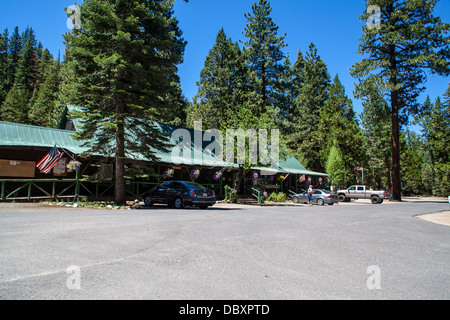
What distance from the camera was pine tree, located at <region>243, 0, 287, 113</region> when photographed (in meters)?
48.0

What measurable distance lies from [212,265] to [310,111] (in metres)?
51.3

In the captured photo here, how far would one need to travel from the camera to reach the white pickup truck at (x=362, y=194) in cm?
3297

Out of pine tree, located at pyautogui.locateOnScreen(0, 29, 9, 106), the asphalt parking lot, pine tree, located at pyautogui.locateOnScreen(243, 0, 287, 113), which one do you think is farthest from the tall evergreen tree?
pine tree, located at pyautogui.locateOnScreen(0, 29, 9, 106)

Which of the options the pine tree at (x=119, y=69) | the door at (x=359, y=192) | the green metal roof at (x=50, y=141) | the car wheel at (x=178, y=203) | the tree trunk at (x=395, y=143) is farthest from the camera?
the door at (x=359, y=192)

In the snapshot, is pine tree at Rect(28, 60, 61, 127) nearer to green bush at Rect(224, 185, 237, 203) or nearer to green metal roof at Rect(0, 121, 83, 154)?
green metal roof at Rect(0, 121, 83, 154)

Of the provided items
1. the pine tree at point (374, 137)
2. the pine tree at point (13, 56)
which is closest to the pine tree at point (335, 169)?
the pine tree at point (374, 137)

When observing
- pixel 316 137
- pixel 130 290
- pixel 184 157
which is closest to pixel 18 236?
pixel 130 290

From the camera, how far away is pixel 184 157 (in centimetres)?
2562

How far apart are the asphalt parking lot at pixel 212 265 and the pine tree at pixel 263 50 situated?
42.5 metres

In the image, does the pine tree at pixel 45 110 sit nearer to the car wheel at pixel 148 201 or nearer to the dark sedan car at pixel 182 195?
the car wheel at pixel 148 201

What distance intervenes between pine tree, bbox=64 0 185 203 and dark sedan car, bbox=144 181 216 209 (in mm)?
2180

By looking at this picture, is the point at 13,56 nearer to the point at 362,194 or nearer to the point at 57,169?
the point at 57,169
